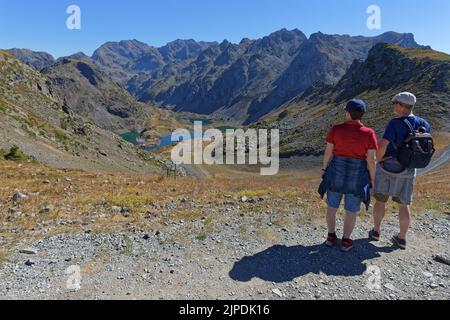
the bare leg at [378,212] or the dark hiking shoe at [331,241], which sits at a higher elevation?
the bare leg at [378,212]

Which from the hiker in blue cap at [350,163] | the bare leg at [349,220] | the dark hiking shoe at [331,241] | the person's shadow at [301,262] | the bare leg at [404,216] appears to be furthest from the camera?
the dark hiking shoe at [331,241]

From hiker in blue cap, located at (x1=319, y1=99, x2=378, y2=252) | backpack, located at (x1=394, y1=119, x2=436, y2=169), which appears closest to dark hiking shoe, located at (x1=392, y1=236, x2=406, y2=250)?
hiker in blue cap, located at (x1=319, y1=99, x2=378, y2=252)

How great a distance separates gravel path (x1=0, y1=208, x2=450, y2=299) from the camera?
7039mm

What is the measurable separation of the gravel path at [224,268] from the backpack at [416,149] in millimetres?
2416

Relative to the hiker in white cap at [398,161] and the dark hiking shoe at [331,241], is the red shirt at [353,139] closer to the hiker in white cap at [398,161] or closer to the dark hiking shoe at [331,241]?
the hiker in white cap at [398,161]

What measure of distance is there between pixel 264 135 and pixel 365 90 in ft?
151

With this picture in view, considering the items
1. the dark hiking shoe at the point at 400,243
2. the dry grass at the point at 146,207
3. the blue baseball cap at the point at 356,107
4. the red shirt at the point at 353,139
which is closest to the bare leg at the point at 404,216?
the dark hiking shoe at the point at 400,243

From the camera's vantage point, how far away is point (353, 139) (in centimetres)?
825

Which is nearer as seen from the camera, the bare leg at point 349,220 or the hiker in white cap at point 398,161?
the hiker in white cap at point 398,161

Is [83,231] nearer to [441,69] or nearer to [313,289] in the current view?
[313,289]

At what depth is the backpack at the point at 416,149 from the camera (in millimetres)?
8227

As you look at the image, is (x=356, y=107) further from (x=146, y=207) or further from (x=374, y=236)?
(x=146, y=207)

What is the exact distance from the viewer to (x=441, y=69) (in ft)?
343

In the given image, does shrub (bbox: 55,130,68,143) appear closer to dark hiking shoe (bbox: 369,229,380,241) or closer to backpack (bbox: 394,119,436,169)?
dark hiking shoe (bbox: 369,229,380,241)
